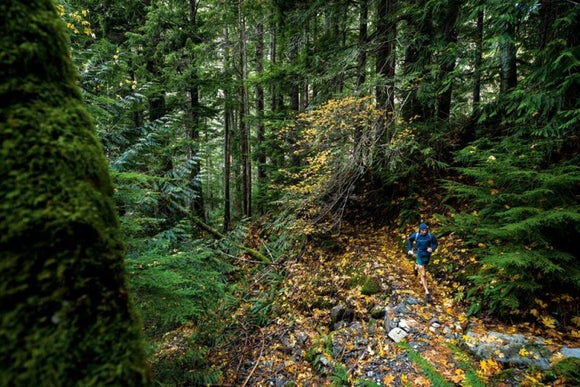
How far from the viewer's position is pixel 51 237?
2.96 feet

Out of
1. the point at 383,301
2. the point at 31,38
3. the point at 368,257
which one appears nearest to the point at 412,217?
the point at 368,257

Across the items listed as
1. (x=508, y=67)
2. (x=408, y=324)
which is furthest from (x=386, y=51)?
(x=408, y=324)

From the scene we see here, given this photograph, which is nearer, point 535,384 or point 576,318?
point 535,384

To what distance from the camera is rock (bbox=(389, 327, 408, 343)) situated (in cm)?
560

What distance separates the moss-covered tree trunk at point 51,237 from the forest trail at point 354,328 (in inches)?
150

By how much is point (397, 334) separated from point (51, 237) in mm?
6323

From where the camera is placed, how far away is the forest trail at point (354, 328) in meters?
4.96

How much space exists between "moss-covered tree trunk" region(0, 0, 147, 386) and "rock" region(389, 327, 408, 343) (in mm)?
5847

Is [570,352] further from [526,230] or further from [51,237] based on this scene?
[51,237]

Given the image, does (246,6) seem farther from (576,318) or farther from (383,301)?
(576,318)

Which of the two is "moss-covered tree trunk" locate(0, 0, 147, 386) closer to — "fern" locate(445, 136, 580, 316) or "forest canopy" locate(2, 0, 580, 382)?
"forest canopy" locate(2, 0, 580, 382)

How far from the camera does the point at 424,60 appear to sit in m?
8.52

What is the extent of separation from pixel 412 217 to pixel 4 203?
9967 mm

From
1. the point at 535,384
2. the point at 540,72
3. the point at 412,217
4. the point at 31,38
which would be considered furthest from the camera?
the point at 412,217
